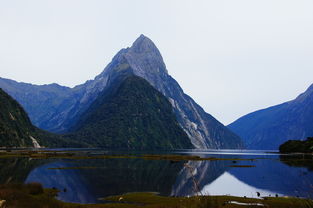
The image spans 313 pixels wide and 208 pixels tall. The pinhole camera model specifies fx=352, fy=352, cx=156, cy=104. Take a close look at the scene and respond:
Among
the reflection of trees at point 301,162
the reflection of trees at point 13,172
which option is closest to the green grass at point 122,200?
the reflection of trees at point 13,172

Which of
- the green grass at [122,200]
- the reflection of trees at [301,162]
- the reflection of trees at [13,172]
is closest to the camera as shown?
the green grass at [122,200]

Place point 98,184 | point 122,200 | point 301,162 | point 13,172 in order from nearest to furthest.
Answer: point 122,200, point 98,184, point 13,172, point 301,162

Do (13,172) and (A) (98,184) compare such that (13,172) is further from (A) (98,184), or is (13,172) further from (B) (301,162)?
(B) (301,162)

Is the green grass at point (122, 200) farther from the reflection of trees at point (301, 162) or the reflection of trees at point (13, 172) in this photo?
the reflection of trees at point (301, 162)

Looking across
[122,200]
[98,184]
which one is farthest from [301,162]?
[122,200]

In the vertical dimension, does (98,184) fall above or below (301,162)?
above

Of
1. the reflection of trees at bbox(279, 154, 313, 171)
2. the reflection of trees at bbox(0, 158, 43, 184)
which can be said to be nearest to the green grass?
the reflection of trees at bbox(0, 158, 43, 184)

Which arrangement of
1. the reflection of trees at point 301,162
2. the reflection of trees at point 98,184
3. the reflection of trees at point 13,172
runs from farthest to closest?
1. the reflection of trees at point 301,162
2. the reflection of trees at point 13,172
3. the reflection of trees at point 98,184

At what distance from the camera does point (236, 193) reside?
60.8 metres

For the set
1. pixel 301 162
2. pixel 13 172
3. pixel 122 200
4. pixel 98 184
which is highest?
pixel 122 200

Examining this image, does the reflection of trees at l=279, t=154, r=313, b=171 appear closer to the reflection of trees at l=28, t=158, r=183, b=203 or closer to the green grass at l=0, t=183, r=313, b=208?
the reflection of trees at l=28, t=158, r=183, b=203

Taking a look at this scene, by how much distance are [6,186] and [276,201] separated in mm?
33983

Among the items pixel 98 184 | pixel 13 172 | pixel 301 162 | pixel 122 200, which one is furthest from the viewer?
pixel 301 162

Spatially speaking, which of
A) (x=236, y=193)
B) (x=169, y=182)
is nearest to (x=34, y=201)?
(x=236, y=193)
